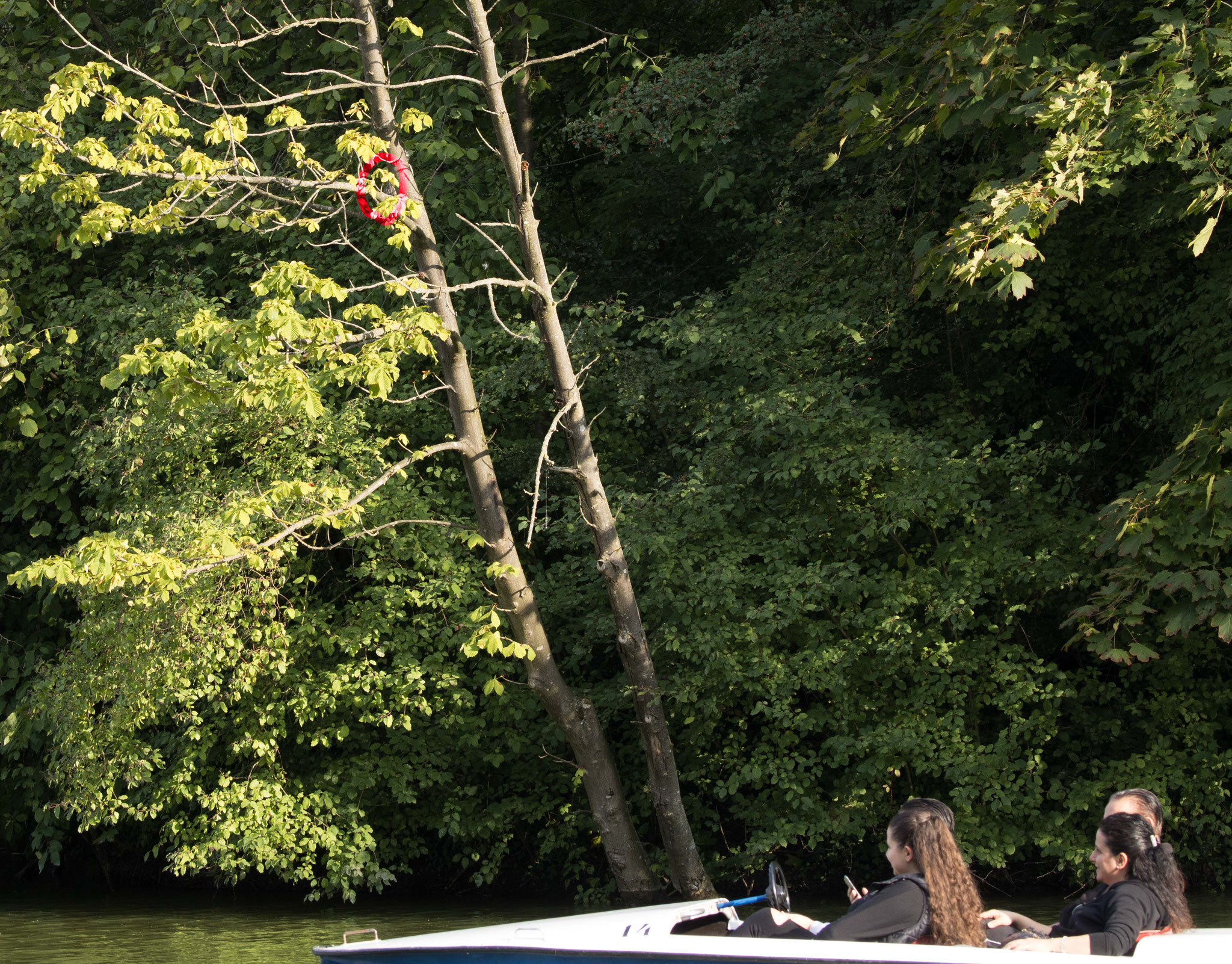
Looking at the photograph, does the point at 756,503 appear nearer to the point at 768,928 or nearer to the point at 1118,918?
the point at 768,928

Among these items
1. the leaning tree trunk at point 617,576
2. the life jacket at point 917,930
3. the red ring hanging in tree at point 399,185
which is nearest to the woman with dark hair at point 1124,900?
the life jacket at point 917,930

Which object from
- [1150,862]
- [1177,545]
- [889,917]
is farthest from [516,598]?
[1150,862]

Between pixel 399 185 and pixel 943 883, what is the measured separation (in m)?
6.83

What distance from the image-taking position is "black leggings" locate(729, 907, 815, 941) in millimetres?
4871

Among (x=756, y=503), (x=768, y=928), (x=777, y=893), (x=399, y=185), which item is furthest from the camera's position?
(x=756, y=503)

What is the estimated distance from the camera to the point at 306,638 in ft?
37.0

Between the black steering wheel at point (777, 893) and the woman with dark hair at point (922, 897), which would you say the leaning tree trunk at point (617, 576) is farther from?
the woman with dark hair at point (922, 897)

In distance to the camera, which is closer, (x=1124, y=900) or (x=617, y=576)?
(x=1124, y=900)

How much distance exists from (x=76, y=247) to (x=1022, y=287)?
927 centimetres

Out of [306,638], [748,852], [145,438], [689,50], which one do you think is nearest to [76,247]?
[145,438]

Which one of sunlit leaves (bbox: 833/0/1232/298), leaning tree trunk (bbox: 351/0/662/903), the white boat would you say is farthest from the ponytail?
leaning tree trunk (bbox: 351/0/662/903)

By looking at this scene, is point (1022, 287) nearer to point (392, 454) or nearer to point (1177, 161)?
point (1177, 161)

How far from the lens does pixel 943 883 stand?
176 inches

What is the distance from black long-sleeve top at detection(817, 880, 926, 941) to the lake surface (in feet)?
18.3
